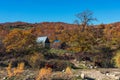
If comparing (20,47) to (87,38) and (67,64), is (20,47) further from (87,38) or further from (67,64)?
(67,64)

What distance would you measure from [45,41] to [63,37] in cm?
318

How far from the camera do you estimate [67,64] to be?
20.4 metres

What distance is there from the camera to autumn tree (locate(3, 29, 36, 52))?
29.2 metres

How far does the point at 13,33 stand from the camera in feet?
99.2

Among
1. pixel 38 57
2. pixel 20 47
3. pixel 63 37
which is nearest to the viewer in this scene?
pixel 38 57

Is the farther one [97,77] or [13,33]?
[13,33]

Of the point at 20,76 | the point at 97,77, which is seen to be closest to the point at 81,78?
the point at 97,77

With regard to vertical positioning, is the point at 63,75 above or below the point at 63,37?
below

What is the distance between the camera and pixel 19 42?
96.1 feet

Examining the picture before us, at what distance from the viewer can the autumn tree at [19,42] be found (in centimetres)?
2917

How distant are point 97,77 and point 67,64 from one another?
13.9 feet

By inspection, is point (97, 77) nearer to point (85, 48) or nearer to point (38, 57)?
point (38, 57)

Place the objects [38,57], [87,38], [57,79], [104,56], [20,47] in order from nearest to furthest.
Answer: [57,79]
[38,57]
[104,56]
[20,47]
[87,38]

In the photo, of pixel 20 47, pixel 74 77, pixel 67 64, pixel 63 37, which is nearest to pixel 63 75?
pixel 74 77
